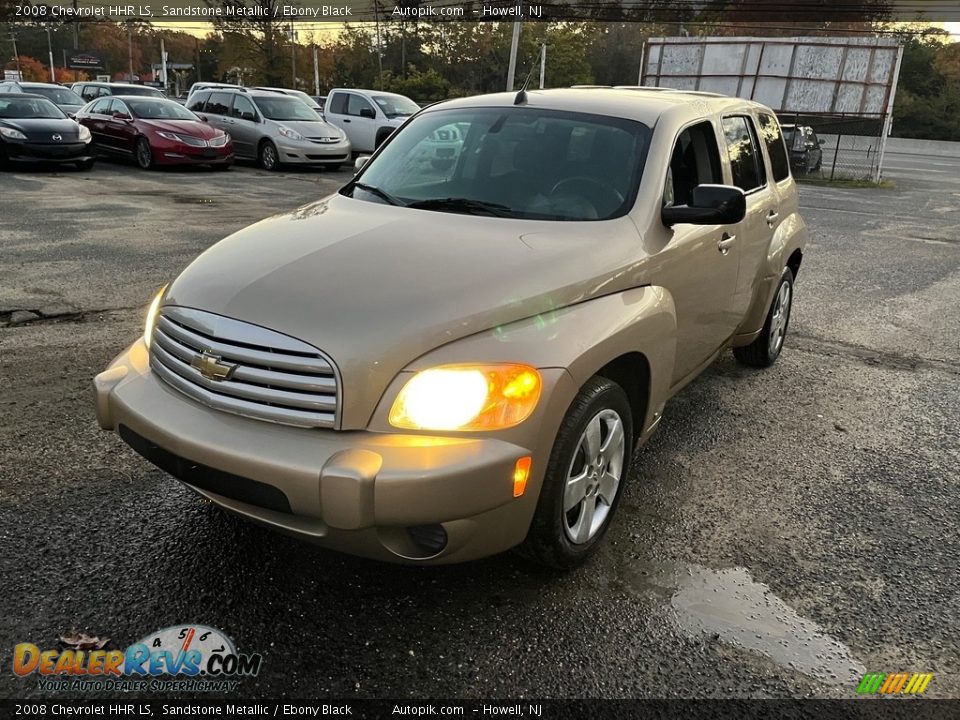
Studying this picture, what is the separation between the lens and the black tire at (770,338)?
510cm

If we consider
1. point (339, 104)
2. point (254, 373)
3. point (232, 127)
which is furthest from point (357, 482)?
point (339, 104)

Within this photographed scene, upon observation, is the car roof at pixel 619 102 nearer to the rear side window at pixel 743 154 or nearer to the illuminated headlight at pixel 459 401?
the rear side window at pixel 743 154

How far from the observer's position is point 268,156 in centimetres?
1712

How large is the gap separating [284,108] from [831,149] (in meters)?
20.0

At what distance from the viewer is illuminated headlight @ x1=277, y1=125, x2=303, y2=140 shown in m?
16.6

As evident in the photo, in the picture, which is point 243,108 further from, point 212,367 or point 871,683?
point 871,683

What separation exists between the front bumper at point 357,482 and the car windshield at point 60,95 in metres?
21.7

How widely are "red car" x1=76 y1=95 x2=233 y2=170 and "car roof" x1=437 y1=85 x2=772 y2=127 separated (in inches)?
519

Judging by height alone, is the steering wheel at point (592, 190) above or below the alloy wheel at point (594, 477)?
above

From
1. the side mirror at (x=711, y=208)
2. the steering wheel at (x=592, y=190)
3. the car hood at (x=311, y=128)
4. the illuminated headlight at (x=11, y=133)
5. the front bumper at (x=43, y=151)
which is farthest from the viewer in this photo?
the car hood at (x=311, y=128)

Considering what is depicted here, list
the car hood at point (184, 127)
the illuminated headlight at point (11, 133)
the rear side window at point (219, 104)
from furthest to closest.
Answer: the rear side window at point (219, 104), the car hood at point (184, 127), the illuminated headlight at point (11, 133)

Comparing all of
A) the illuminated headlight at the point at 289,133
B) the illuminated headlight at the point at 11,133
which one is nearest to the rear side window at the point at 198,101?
the illuminated headlight at the point at 289,133

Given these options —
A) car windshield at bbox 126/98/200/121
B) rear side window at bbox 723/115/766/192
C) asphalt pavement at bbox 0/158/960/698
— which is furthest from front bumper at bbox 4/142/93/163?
rear side window at bbox 723/115/766/192

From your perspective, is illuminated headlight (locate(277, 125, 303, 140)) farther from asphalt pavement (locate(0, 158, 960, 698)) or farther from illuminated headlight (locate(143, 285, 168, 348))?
illuminated headlight (locate(143, 285, 168, 348))
